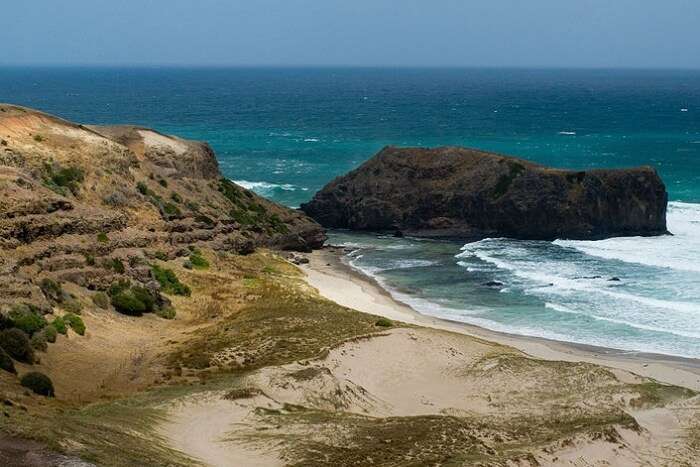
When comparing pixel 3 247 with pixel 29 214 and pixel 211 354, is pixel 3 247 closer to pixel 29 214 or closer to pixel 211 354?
pixel 29 214

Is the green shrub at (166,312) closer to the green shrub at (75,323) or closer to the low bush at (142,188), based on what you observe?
the green shrub at (75,323)

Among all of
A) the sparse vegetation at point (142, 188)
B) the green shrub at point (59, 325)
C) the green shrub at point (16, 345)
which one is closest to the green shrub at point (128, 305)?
the green shrub at point (59, 325)

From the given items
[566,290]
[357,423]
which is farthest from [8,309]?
[566,290]

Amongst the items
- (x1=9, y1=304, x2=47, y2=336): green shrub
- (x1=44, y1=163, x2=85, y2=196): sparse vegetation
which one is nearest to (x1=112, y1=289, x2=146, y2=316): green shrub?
(x1=9, y1=304, x2=47, y2=336): green shrub

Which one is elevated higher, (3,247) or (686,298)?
(3,247)

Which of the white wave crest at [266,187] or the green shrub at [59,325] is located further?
the white wave crest at [266,187]

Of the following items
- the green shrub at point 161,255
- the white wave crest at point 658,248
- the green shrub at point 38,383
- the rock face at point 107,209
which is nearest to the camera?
the green shrub at point 38,383
